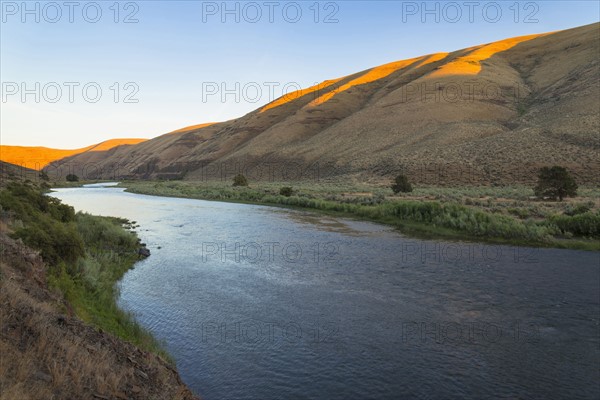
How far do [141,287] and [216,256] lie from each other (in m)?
5.13

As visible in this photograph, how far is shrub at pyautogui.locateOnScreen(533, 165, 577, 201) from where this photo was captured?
3341cm

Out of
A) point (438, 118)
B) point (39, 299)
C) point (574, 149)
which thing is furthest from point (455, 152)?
point (39, 299)

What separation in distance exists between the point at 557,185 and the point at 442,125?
50997 millimetres

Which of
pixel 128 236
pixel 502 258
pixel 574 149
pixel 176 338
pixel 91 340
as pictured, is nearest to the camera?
pixel 91 340

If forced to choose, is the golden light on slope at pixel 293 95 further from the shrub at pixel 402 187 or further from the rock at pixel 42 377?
the rock at pixel 42 377

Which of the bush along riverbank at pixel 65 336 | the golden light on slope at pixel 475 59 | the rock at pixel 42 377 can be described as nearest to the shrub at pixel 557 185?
the bush along riverbank at pixel 65 336

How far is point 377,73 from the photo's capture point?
152750 mm

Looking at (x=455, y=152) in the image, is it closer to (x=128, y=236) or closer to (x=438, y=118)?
(x=438, y=118)

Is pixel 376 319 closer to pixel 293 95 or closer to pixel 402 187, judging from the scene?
pixel 402 187

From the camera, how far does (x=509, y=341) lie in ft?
32.0

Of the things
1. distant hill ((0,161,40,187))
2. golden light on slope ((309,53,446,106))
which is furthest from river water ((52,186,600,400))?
golden light on slope ((309,53,446,106))

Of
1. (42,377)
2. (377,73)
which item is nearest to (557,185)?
(42,377)

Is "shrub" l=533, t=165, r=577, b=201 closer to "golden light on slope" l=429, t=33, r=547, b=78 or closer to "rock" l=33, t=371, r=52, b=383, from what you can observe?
"rock" l=33, t=371, r=52, b=383

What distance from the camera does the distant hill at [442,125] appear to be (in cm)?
5947
